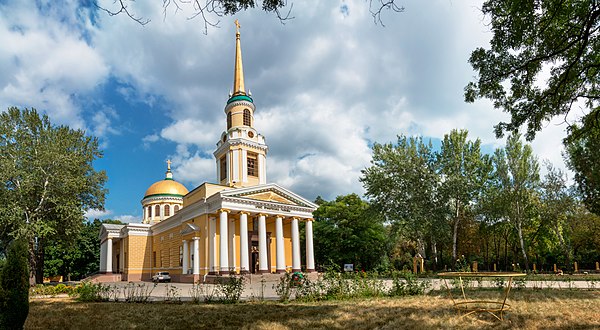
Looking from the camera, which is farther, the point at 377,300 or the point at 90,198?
the point at 90,198

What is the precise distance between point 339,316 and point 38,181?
25.8 meters

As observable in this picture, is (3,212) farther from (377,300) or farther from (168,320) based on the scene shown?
(377,300)

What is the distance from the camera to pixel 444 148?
3434 cm

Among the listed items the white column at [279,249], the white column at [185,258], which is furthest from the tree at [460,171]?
Result: the white column at [185,258]

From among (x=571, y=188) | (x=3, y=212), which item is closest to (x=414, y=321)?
(x=3, y=212)

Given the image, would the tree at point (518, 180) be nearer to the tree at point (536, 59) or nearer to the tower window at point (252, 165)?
the tower window at point (252, 165)

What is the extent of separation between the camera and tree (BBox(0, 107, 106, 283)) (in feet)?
83.4

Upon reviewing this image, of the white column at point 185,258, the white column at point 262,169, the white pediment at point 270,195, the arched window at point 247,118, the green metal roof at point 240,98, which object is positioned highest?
the green metal roof at point 240,98

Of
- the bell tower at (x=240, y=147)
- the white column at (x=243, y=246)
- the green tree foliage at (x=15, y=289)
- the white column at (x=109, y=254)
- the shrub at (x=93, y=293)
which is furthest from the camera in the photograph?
the white column at (x=109, y=254)

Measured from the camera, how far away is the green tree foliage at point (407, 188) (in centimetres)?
3303

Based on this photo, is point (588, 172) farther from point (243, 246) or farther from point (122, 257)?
point (122, 257)

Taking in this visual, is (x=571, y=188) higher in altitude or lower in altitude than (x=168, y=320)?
higher

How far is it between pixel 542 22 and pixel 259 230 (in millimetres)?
24552

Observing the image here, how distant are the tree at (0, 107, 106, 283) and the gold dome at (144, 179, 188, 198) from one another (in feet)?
51.9
